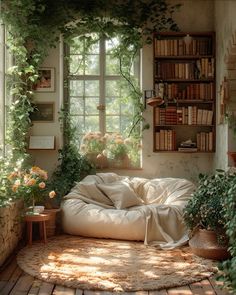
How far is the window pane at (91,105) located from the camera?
6512mm

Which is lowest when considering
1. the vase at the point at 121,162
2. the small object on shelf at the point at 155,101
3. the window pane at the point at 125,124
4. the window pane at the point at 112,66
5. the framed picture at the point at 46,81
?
the vase at the point at 121,162

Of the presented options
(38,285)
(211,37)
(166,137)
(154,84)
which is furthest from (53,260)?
(211,37)

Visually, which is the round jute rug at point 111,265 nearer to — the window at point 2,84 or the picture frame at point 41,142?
the window at point 2,84

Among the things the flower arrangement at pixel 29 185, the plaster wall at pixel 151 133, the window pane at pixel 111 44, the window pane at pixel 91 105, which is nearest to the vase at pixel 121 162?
the plaster wall at pixel 151 133

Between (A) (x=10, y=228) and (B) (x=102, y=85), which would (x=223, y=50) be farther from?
(A) (x=10, y=228)

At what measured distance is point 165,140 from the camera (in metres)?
6.12

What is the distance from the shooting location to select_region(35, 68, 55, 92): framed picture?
6.17 meters

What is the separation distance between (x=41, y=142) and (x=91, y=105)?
3.35ft

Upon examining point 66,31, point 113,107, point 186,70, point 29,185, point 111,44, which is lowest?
point 29,185

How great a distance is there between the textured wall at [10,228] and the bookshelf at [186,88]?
2.37 metres

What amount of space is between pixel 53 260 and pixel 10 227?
63 cm

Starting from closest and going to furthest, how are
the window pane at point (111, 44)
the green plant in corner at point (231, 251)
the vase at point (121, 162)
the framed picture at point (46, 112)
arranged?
the green plant in corner at point (231, 251), the framed picture at point (46, 112), the vase at point (121, 162), the window pane at point (111, 44)

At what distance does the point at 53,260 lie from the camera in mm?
3965

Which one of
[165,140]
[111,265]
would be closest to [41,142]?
[165,140]
